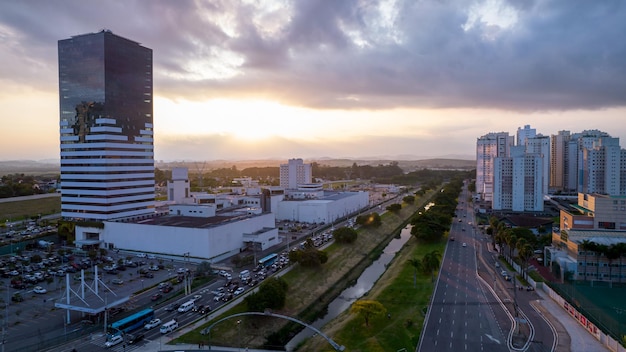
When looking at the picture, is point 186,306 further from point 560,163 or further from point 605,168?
point 560,163

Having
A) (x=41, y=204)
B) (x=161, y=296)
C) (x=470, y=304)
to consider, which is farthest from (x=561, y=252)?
(x=41, y=204)

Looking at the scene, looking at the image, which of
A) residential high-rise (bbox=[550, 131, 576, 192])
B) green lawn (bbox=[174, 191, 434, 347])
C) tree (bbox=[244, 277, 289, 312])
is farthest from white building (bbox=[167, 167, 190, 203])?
residential high-rise (bbox=[550, 131, 576, 192])

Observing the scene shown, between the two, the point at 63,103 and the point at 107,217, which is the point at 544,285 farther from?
the point at 63,103

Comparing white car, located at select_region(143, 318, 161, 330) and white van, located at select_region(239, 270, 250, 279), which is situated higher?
white van, located at select_region(239, 270, 250, 279)

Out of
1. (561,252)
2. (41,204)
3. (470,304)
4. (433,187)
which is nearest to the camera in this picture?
(470,304)

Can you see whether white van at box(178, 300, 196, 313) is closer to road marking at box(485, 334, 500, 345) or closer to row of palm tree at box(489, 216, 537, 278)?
road marking at box(485, 334, 500, 345)

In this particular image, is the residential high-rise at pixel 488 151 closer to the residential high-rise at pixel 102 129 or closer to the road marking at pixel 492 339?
the residential high-rise at pixel 102 129
